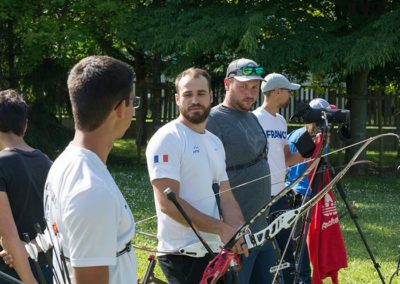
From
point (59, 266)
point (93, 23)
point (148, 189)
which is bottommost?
point (148, 189)

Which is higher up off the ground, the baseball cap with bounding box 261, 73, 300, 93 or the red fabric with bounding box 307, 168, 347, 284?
the baseball cap with bounding box 261, 73, 300, 93

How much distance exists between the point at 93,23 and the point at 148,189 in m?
5.19

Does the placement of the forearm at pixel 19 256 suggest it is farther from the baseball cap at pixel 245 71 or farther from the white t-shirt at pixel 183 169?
the baseball cap at pixel 245 71

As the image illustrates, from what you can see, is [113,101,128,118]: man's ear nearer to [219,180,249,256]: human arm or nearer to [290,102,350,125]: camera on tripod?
[219,180,249,256]: human arm

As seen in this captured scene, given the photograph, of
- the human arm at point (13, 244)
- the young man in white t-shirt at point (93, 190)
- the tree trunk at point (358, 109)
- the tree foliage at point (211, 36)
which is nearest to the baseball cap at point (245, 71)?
the human arm at point (13, 244)

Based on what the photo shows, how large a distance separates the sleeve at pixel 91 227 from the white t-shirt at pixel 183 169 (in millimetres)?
1630

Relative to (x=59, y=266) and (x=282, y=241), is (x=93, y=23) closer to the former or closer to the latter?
(x=282, y=241)

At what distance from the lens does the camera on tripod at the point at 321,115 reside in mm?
4770

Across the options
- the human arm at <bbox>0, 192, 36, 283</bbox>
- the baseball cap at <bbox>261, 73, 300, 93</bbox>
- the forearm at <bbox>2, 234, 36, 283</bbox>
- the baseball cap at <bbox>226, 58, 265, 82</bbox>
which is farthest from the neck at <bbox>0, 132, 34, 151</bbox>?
the baseball cap at <bbox>261, 73, 300, 93</bbox>

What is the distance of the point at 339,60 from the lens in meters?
14.6

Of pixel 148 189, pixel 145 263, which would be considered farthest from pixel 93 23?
pixel 145 263

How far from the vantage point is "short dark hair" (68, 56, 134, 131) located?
2193 mm

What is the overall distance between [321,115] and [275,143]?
1055 millimetres

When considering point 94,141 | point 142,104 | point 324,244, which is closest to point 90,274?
point 94,141
